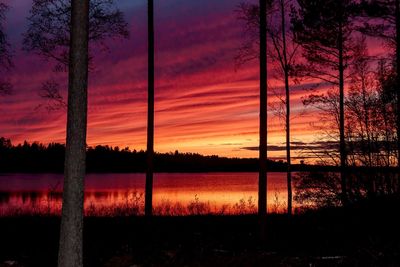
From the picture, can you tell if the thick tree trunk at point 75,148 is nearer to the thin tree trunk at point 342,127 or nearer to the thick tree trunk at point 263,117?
the thick tree trunk at point 263,117

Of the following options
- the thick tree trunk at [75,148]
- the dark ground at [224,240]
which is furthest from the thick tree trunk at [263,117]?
the thick tree trunk at [75,148]

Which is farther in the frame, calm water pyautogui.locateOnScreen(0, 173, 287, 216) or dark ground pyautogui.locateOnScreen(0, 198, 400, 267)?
calm water pyautogui.locateOnScreen(0, 173, 287, 216)

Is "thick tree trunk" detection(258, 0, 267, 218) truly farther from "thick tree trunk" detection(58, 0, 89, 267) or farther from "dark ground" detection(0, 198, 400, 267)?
"thick tree trunk" detection(58, 0, 89, 267)

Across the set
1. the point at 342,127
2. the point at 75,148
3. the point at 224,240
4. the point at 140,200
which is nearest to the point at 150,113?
the point at 224,240

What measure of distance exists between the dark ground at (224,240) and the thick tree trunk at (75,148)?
108 inches

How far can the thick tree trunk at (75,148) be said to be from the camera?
10.3 meters

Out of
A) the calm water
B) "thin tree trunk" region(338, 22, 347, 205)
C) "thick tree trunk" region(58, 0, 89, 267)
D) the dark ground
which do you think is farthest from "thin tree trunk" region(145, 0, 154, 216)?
"thick tree trunk" region(58, 0, 89, 267)

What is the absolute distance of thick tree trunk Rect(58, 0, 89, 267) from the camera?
1032cm

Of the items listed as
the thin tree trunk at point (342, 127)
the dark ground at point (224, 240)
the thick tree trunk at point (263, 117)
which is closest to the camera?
the dark ground at point (224, 240)

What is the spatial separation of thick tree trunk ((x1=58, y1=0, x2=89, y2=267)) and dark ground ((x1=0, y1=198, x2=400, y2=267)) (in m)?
2.74

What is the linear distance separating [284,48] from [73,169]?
2003 cm

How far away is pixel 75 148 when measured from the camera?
10312mm

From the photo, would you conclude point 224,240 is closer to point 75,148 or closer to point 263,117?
point 263,117

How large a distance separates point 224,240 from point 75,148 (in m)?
8.18
